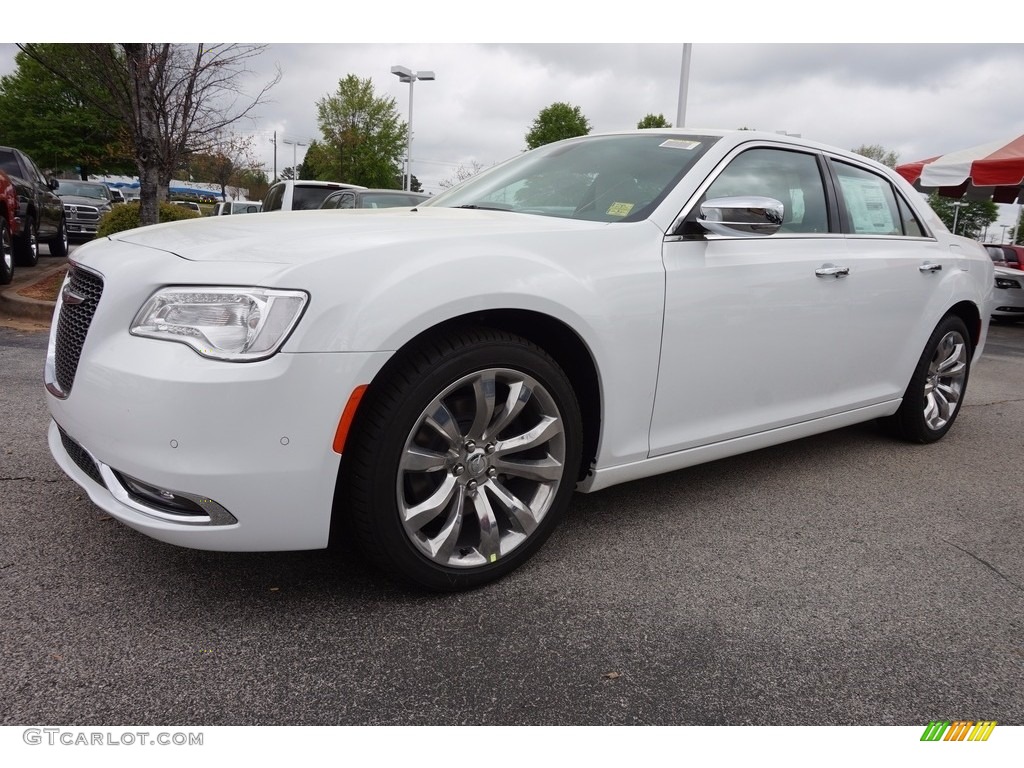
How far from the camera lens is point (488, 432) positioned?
2357 mm

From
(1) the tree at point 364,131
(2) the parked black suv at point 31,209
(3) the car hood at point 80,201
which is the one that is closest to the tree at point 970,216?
(1) the tree at point 364,131

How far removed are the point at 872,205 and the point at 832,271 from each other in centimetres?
83

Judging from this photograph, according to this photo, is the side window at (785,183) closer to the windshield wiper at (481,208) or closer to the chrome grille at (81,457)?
the windshield wiper at (481,208)

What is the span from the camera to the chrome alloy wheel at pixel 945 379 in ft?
14.1

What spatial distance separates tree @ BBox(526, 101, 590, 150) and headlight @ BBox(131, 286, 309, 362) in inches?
1939

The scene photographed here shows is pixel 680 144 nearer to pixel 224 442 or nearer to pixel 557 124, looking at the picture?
pixel 224 442

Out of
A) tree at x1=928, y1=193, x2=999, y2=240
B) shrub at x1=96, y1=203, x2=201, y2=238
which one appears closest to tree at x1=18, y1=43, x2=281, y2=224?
shrub at x1=96, y1=203, x2=201, y2=238

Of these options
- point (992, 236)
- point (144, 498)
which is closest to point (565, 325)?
point (144, 498)

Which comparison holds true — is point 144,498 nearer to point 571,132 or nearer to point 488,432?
point 488,432

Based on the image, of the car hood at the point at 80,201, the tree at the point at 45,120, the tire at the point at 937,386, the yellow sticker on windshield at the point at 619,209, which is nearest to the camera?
the yellow sticker on windshield at the point at 619,209

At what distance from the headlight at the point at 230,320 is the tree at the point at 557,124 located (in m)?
49.3

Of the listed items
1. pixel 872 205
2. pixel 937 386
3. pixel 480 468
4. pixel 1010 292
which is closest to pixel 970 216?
pixel 1010 292

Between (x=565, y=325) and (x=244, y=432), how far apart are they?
3.40 feet

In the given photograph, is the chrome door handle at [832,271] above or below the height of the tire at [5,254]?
above
